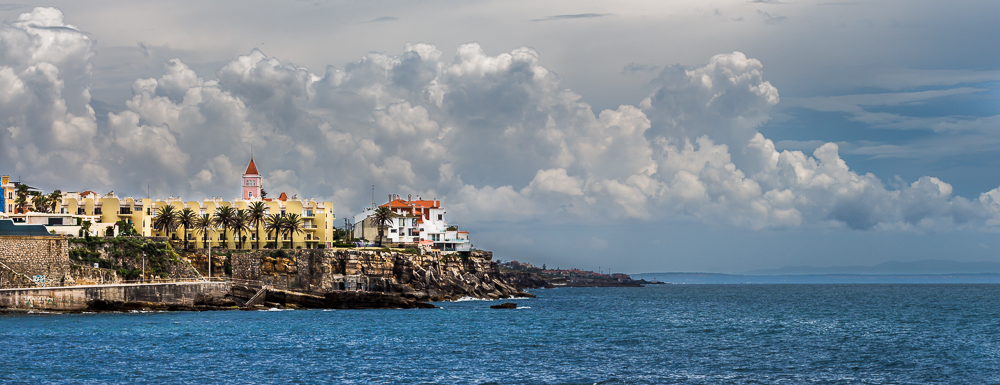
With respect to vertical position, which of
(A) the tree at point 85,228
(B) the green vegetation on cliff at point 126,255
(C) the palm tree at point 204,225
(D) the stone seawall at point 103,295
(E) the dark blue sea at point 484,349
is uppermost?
(C) the palm tree at point 204,225

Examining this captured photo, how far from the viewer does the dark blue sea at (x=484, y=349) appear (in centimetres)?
4019

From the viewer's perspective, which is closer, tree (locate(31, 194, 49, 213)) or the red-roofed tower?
tree (locate(31, 194, 49, 213))

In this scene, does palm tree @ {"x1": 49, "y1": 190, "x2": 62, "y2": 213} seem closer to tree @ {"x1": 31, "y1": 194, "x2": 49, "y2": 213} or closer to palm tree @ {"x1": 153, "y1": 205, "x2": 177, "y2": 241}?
tree @ {"x1": 31, "y1": 194, "x2": 49, "y2": 213}

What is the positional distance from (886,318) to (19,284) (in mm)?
80566

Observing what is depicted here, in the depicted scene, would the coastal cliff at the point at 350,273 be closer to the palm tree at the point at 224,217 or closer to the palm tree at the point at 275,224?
the palm tree at the point at 224,217

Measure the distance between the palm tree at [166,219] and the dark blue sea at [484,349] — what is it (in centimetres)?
3385

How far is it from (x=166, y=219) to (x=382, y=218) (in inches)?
1245

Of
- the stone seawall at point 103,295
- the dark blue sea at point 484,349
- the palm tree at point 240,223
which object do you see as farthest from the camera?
the palm tree at point 240,223

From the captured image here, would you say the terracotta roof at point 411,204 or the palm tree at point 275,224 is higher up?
the terracotta roof at point 411,204

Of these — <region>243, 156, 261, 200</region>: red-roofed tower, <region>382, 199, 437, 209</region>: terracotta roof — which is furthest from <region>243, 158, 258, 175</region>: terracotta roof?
<region>382, 199, 437, 209</region>: terracotta roof

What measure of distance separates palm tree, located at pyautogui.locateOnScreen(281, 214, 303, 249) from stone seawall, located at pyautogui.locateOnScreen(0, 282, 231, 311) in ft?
83.4

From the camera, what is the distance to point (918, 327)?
69.6 meters

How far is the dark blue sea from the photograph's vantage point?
40.2m

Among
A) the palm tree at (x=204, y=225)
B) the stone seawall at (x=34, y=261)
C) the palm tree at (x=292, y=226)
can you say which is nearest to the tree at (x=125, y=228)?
the palm tree at (x=204, y=225)
